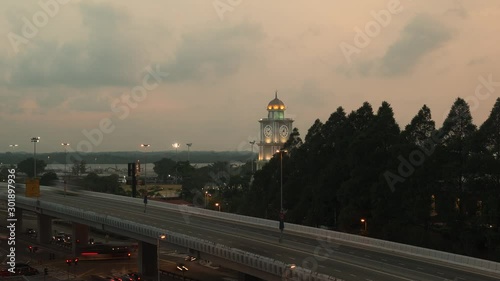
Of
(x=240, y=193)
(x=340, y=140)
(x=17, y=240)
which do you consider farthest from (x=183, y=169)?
(x=340, y=140)

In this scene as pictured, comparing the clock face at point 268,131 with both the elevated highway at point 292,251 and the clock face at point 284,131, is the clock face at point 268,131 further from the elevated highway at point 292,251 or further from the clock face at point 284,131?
the elevated highway at point 292,251

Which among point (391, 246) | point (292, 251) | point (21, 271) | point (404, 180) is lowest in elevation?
point (21, 271)

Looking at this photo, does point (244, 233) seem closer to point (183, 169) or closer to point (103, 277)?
point (103, 277)

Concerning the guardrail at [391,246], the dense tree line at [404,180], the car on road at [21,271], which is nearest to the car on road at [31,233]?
the car on road at [21,271]

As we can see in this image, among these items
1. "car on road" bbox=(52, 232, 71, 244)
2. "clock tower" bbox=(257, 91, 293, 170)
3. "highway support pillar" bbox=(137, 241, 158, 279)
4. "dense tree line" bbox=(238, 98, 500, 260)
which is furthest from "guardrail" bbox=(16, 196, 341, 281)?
"clock tower" bbox=(257, 91, 293, 170)

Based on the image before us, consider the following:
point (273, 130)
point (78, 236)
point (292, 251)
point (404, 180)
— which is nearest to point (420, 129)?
point (404, 180)

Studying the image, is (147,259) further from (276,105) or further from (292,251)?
(276,105)
